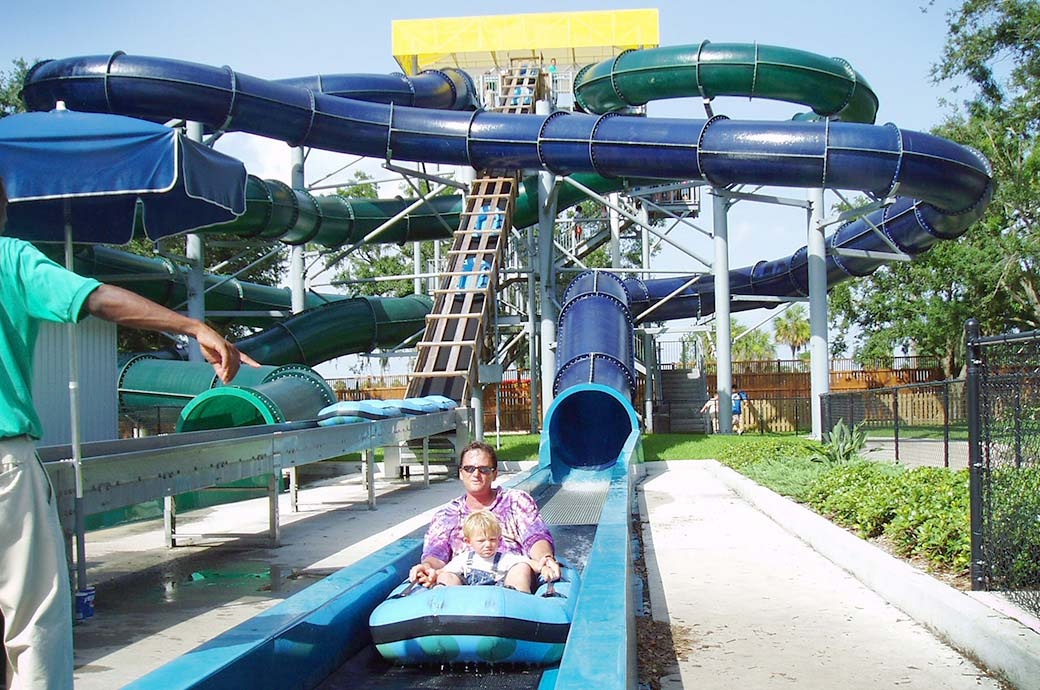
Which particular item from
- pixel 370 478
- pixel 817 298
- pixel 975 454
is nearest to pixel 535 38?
pixel 817 298

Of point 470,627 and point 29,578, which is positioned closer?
point 29,578

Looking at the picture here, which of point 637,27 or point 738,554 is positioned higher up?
point 637,27

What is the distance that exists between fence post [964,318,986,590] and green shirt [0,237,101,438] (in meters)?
4.93

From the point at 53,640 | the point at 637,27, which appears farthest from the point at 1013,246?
the point at 53,640

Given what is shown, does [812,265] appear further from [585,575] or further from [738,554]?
[585,575]

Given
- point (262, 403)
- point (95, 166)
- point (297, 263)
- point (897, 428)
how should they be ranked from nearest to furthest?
point (95, 166) < point (262, 403) < point (897, 428) < point (297, 263)

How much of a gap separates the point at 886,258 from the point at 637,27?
16806 mm

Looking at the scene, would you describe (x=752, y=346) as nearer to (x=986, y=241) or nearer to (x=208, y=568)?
(x=986, y=241)

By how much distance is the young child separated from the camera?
5078 mm

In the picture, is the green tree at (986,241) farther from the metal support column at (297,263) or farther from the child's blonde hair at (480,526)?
the child's blonde hair at (480,526)

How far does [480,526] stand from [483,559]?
0.17m

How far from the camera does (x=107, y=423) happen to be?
14.2 meters

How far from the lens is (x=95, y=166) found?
7922mm

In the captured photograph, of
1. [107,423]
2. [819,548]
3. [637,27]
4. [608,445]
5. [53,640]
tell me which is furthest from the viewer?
[637,27]
